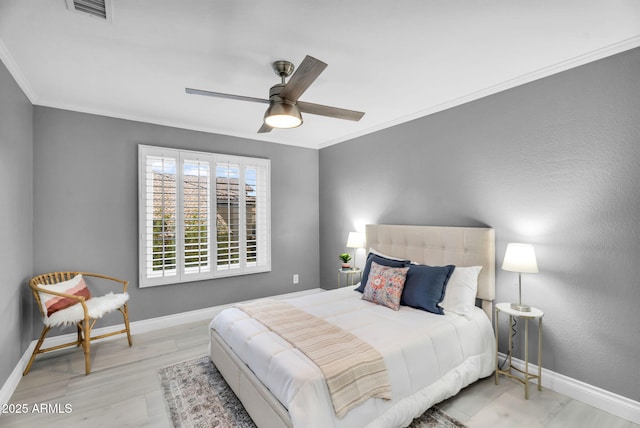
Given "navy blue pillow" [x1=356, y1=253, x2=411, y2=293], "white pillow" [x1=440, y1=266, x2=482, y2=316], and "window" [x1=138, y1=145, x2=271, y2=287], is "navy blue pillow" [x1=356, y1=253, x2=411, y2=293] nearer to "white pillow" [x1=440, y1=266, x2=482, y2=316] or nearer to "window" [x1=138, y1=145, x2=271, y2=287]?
"white pillow" [x1=440, y1=266, x2=482, y2=316]

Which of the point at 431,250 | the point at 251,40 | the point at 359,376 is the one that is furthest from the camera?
the point at 431,250

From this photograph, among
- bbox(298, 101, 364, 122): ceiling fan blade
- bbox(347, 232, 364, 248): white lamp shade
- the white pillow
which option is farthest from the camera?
bbox(347, 232, 364, 248): white lamp shade

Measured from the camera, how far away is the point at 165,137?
3.85 metres

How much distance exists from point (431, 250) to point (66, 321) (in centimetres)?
365

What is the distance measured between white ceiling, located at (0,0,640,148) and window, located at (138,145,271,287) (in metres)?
0.95

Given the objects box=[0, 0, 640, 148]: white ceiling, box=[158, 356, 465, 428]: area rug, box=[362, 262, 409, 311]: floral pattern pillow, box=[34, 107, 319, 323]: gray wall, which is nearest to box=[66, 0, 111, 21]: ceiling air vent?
box=[0, 0, 640, 148]: white ceiling

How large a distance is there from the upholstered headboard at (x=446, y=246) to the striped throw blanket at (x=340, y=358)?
1.50 meters

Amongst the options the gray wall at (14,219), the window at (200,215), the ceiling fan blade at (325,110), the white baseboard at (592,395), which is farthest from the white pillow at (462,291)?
the gray wall at (14,219)

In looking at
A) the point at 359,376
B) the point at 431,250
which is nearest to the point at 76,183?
the point at 359,376

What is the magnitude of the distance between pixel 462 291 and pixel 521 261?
56 centimetres

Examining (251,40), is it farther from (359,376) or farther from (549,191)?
(549,191)

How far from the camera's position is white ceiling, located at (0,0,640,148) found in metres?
1.77

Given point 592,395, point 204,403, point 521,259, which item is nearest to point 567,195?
point 521,259

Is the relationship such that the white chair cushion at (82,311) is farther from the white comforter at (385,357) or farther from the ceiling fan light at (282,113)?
the ceiling fan light at (282,113)
